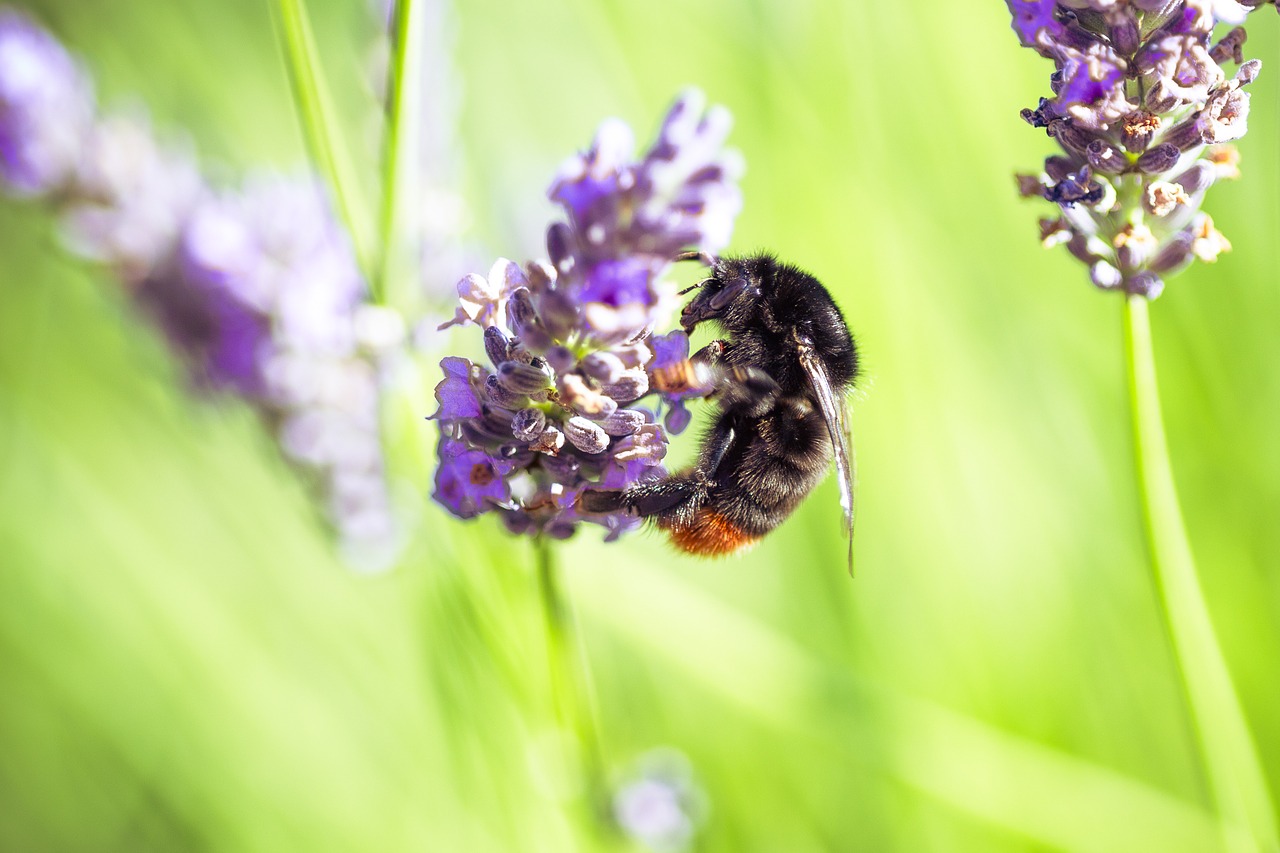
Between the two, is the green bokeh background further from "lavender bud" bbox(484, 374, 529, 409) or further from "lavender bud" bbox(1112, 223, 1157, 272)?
"lavender bud" bbox(1112, 223, 1157, 272)

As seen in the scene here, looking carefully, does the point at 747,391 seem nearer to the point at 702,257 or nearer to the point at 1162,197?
the point at 702,257

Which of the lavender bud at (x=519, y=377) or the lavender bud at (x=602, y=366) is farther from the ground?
the lavender bud at (x=602, y=366)

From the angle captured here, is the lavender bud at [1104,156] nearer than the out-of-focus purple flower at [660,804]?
Yes

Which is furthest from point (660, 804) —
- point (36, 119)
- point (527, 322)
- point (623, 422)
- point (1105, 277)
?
point (36, 119)

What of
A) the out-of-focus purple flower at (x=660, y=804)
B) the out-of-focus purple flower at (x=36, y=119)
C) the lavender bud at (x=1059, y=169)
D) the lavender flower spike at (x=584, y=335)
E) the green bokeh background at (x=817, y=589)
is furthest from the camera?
the out-of-focus purple flower at (x=36, y=119)

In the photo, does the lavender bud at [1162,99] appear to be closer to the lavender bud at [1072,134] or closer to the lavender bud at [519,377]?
the lavender bud at [1072,134]

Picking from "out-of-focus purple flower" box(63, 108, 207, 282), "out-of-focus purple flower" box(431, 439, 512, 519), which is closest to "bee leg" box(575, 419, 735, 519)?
"out-of-focus purple flower" box(431, 439, 512, 519)

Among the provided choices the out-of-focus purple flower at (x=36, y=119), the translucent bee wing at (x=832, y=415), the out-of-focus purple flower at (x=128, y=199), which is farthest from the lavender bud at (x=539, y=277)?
the out-of-focus purple flower at (x=36, y=119)
